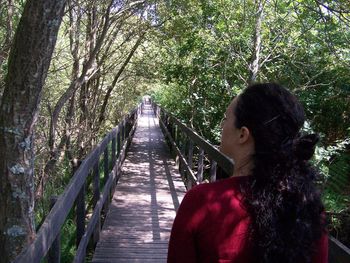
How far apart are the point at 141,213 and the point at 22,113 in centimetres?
365

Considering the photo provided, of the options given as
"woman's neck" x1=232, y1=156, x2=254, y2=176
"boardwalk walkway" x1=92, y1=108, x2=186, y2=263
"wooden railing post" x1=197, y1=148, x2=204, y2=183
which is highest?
"woman's neck" x1=232, y1=156, x2=254, y2=176

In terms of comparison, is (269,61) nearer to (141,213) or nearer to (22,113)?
(141,213)

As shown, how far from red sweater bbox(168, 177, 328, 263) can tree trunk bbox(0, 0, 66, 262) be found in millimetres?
1757

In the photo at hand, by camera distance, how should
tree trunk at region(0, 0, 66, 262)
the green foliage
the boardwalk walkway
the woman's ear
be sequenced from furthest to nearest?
1. the green foliage
2. the boardwalk walkway
3. tree trunk at region(0, 0, 66, 262)
4. the woman's ear

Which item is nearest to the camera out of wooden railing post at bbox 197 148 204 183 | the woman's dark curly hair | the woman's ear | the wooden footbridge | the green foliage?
the woman's dark curly hair

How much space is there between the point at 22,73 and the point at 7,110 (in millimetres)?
252

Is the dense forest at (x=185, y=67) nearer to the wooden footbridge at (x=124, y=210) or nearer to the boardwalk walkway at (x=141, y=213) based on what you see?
the wooden footbridge at (x=124, y=210)

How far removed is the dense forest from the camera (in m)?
2.79

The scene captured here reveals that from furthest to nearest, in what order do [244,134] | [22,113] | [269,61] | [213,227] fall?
[269,61] < [22,113] < [244,134] < [213,227]

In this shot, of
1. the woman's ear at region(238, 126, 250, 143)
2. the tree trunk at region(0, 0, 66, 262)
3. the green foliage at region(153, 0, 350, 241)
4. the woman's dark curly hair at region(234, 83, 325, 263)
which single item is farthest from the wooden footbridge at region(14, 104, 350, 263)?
the green foliage at region(153, 0, 350, 241)

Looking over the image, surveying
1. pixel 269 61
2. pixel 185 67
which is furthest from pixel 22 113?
pixel 185 67

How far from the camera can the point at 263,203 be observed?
132 centimetres

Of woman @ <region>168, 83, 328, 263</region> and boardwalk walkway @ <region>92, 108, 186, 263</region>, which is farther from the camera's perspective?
boardwalk walkway @ <region>92, 108, 186, 263</region>

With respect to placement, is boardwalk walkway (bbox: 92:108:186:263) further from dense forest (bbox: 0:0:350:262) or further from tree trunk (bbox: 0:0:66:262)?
tree trunk (bbox: 0:0:66:262)
